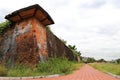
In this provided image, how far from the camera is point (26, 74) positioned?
12.0 m

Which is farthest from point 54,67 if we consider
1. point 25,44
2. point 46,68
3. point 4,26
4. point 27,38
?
point 4,26

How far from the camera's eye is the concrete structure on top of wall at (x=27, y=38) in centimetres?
1460

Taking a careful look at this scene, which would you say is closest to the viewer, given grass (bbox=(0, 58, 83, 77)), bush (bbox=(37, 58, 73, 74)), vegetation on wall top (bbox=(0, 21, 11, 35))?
grass (bbox=(0, 58, 83, 77))

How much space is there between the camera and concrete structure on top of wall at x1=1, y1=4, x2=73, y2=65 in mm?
14602

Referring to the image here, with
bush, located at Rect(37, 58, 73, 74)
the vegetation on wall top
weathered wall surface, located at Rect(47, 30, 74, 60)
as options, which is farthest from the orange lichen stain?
the vegetation on wall top

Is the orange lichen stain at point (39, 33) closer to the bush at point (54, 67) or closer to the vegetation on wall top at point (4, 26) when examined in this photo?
the bush at point (54, 67)

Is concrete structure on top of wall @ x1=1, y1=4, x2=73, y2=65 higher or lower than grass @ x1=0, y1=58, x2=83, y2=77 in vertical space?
higher

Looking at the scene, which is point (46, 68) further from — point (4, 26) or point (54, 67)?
point (4, 26)

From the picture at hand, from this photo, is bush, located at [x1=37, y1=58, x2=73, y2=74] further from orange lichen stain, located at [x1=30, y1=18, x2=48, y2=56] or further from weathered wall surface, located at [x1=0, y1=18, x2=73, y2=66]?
orange lichen stain, located at [x1=30, y1=18, x2=48, y2=56]

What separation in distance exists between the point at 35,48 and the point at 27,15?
2508 millimetres

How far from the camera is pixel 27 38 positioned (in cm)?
1509

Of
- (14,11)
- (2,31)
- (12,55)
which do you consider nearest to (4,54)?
(12,55)

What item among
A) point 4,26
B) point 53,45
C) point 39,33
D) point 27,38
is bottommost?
point 27,38

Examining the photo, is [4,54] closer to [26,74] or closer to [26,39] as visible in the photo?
[26,39]
